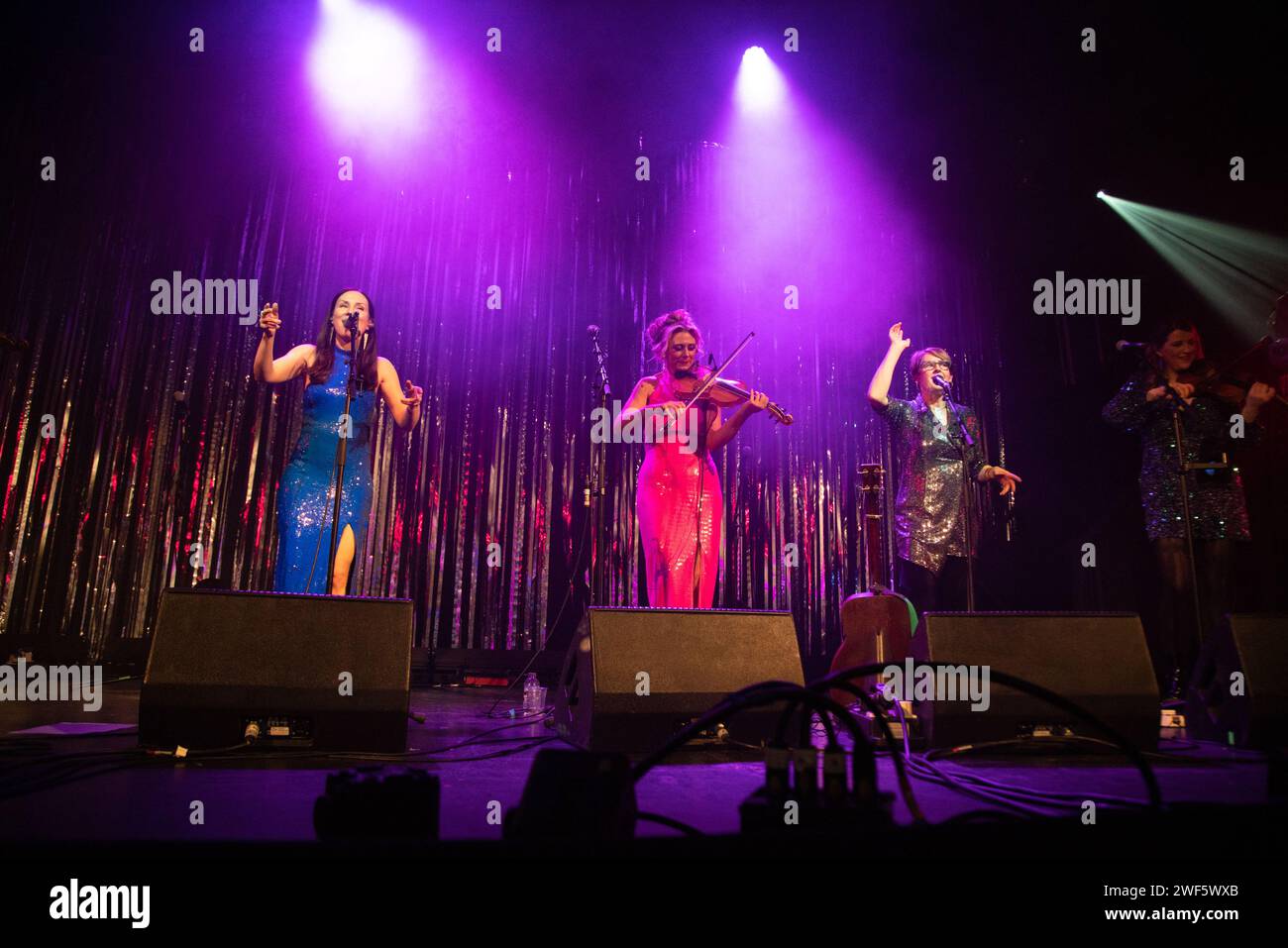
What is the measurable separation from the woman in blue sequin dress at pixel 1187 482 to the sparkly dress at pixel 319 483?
16.2ft

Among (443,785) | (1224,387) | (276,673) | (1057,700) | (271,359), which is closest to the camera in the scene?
(1057,700)

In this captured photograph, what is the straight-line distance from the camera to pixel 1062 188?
6746 mm

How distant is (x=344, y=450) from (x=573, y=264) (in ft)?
13.2

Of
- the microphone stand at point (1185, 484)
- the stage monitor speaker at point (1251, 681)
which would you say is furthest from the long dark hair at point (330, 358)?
the microphone stand at point (1185, 484)

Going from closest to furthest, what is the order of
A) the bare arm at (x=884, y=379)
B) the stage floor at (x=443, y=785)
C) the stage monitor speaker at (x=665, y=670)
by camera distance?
1. the stage floor at (x=443, y=785)
2. the stage monitor speaker at (x=665, y=670)
3. the bare arm at (x=884, y=379)

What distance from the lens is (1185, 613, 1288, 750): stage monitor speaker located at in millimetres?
3055

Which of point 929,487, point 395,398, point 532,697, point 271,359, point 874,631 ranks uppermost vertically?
point 271,359

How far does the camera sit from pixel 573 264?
7.57 m

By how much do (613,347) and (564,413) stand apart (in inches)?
33.4

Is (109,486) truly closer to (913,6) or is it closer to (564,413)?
(564,413)

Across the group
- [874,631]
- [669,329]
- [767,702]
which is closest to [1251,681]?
[874,631]

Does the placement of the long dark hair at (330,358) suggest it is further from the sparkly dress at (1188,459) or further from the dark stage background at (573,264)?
the sparkly dress at (1188,459)

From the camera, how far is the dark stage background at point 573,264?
242 inches

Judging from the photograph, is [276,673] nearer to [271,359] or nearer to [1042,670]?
[271,359]
